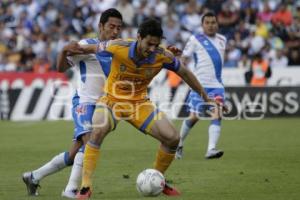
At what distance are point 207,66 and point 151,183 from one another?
5.59 m

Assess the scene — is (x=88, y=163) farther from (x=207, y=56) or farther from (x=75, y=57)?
(x=207, y=56)

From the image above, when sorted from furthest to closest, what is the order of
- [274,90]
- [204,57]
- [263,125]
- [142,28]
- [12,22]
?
[12,22] → [274,90] → [263,125] → [204,57] → [142,28]

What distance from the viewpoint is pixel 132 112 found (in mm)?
9148

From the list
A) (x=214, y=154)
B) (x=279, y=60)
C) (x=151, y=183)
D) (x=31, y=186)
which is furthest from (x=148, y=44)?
(x=279, y=60)

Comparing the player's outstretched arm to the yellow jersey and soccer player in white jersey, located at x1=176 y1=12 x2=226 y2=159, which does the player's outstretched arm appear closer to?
the yellow jersey

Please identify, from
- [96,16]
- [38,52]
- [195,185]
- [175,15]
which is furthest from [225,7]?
[195,185]

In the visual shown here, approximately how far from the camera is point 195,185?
1012 cm

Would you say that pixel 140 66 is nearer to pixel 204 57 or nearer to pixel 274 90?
pixel 204 57

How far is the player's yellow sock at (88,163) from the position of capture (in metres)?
8.68

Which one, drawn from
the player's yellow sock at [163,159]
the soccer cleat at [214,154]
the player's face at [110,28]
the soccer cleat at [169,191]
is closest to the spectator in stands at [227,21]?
the soccer cleat at [214,154]

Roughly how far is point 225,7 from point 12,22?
757 cm

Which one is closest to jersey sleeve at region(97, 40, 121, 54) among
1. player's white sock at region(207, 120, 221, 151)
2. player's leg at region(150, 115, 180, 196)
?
player's leg at region(150, 115, 180, 196)

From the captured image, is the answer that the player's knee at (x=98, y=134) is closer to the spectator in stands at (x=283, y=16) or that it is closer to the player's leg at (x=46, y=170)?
the player's leg at (x=46, y=170)

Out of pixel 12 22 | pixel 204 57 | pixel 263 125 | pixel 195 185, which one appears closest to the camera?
pixel 195 185
